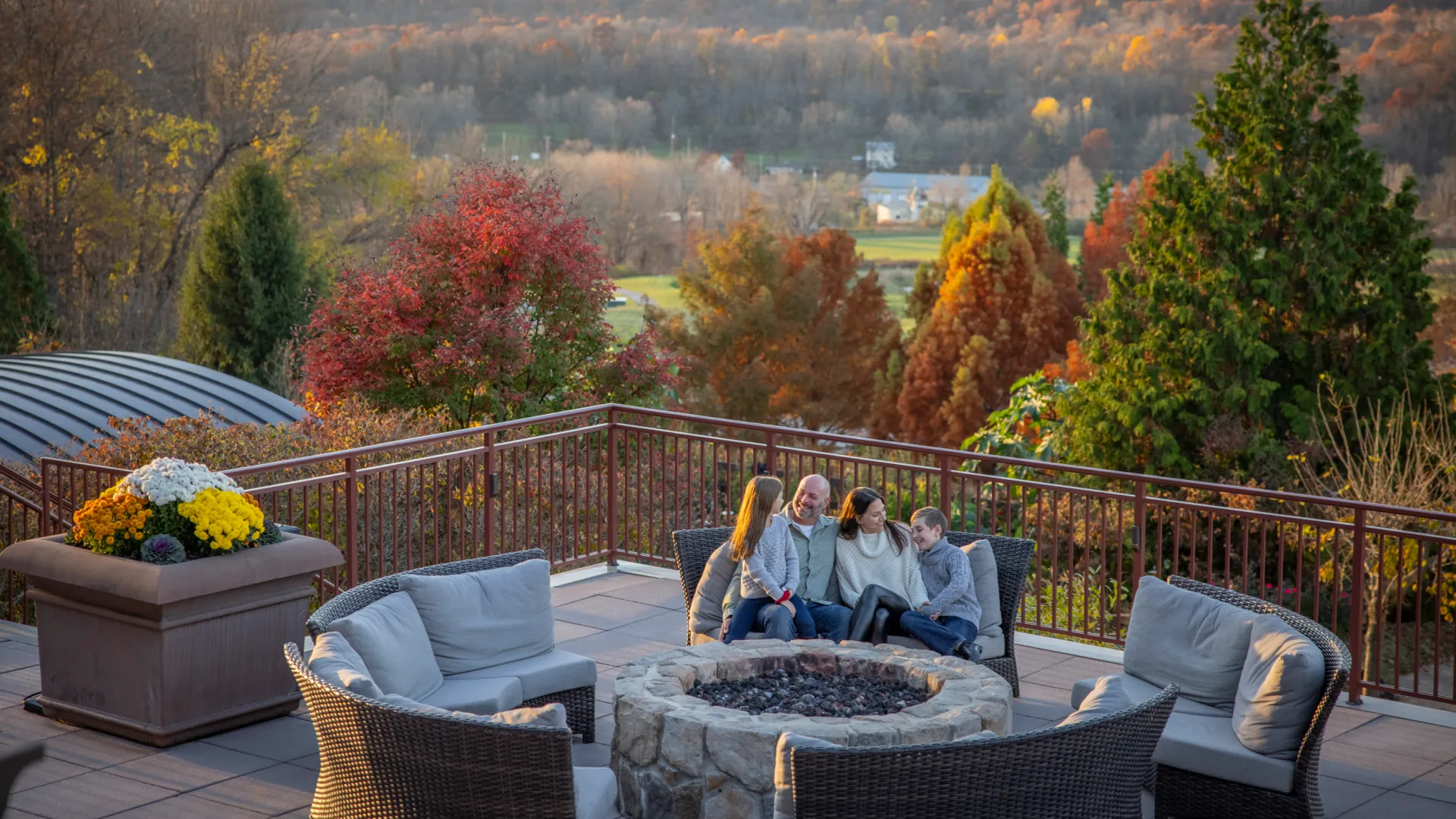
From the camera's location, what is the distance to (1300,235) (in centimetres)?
2141

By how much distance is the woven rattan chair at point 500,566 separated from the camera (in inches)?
229

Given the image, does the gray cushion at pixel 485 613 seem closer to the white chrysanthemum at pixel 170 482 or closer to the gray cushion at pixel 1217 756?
the white chrysanthemum at pixel 170 482

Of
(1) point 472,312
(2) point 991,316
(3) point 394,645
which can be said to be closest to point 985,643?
(3) point 394,645

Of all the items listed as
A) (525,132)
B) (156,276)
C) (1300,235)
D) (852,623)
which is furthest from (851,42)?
(852,623)

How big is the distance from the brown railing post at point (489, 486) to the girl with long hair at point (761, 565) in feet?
7.96

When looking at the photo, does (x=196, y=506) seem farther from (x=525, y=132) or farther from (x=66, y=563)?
(x=525, y=132)

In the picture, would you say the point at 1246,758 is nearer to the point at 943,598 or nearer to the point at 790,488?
the point at 943,598

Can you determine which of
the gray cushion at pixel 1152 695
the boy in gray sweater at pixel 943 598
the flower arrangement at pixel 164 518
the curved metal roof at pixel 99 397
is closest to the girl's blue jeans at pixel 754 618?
the boy in gray sweater at pixel 943 598

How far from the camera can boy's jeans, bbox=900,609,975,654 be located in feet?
21.7

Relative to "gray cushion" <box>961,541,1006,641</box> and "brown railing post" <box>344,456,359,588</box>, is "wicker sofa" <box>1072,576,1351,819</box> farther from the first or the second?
"brown railing post" <box>344,456,359,588</box>

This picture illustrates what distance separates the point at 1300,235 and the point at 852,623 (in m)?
16.9

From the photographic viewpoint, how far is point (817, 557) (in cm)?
708

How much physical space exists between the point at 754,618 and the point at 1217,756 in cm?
227

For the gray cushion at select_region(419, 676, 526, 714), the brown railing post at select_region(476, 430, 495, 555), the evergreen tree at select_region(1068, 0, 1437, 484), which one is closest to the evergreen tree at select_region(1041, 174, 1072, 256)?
the evergreen tree at select_region(1068, 0, 1437, 484)
